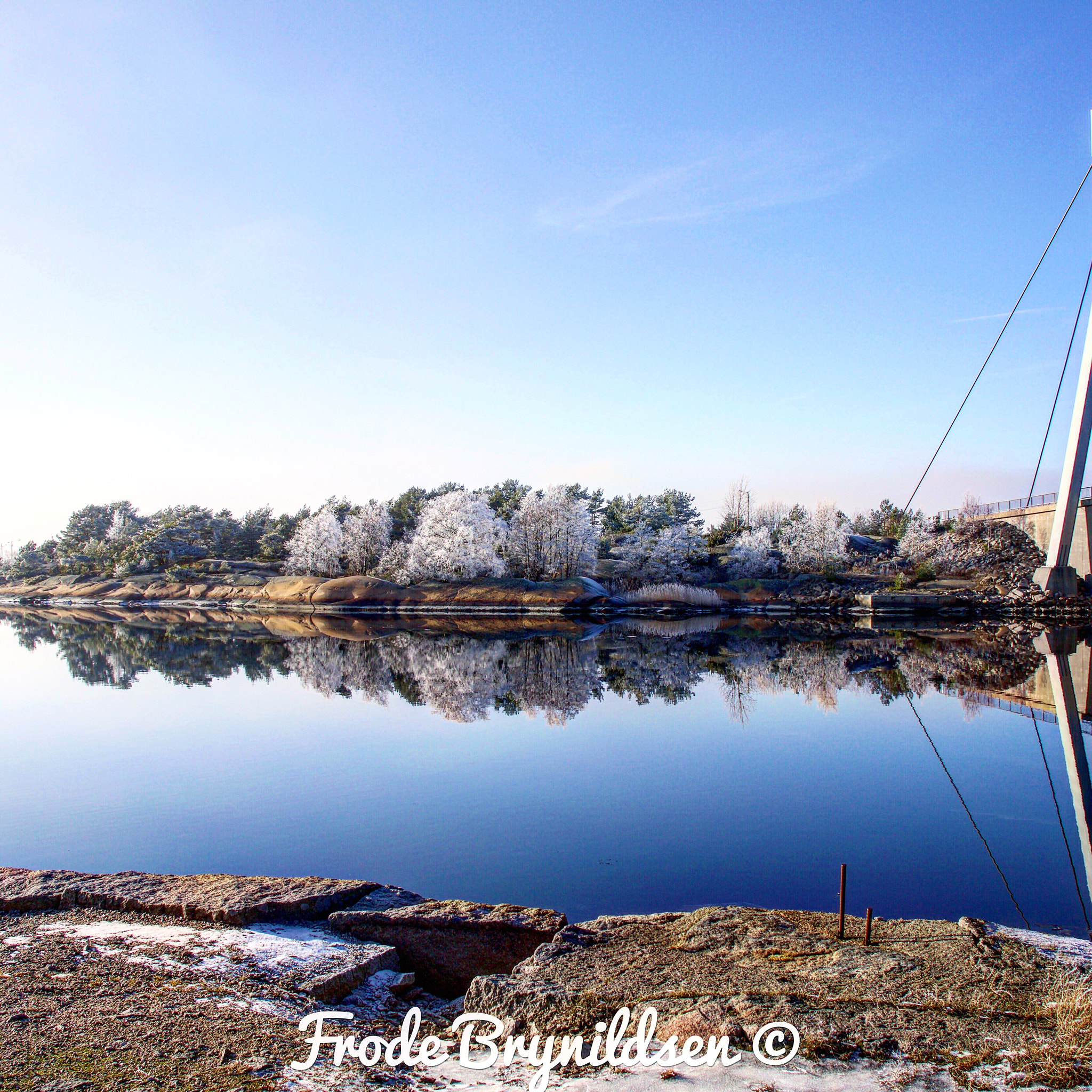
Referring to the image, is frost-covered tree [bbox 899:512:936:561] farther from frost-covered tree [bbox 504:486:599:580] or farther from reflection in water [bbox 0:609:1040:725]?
frost-covered tree [bbox 504:486:599:580]

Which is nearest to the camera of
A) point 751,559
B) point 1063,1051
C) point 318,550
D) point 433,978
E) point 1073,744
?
point 1063,1051

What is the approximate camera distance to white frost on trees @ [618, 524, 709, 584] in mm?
65500

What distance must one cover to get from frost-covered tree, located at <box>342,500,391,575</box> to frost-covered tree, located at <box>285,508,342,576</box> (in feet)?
2.92

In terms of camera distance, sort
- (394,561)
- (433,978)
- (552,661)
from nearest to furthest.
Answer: (433,978) < (552,661) < (394,561)

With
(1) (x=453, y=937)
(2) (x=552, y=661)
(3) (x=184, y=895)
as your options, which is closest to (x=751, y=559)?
(2) (x=552, y=661)

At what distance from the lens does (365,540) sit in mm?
71188

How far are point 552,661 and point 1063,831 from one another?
19.4m

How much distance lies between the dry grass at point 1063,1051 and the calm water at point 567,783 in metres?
2.93

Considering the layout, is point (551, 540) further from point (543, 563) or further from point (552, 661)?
point (552, 661)

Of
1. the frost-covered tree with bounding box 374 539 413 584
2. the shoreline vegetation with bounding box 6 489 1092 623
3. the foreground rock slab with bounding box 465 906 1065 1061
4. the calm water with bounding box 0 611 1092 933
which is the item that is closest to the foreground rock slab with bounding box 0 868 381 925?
the calm water with bounding box 0 611 1092 933

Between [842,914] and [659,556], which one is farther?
[659,556]

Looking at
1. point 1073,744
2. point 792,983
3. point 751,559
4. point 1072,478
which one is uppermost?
point 1072,478

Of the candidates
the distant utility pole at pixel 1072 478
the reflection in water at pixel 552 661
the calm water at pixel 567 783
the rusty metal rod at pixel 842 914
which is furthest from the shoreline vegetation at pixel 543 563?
the rusty metal rod at pixel 842 914

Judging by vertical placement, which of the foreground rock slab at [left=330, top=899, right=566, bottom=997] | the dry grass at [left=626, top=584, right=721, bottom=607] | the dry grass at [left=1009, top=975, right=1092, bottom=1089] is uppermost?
the dry grass at [left=1009, top=975, right=1092, bottom=1089]
